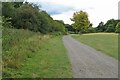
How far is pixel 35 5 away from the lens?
54781 mm

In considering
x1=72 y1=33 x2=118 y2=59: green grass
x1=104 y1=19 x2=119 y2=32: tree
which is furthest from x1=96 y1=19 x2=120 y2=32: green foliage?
x1=72 y1=33 x2=118 y2=59: green grass

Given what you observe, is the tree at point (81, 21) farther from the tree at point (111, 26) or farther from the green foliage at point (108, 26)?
the tree at point (111, 26)

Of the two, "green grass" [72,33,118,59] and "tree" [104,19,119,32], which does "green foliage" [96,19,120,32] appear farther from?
"green grass" [72,33,118,59]

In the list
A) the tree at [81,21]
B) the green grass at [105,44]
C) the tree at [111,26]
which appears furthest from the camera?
the tree at [111,26]

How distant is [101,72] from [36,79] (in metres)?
3.52

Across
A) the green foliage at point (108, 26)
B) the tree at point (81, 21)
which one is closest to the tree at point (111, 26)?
the green foliage at point (108, 26)

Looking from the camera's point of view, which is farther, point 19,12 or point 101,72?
point 19,12

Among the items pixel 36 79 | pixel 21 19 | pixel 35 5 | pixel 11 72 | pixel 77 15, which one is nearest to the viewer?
pixel 36 79

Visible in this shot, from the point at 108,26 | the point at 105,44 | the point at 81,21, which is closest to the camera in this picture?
the point at 105,44

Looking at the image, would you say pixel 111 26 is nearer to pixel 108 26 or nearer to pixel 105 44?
pixel 108 26

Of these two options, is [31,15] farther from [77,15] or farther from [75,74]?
[77,15]

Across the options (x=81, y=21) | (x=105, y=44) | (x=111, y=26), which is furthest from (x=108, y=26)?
(x=105, y=44)

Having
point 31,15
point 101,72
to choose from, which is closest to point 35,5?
point 31,15

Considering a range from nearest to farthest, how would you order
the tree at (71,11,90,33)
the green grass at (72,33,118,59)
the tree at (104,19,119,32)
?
the green grass at (72,33,118,59) → the tree at (71,11,90,33) → the tree at (104,19,119,32)
